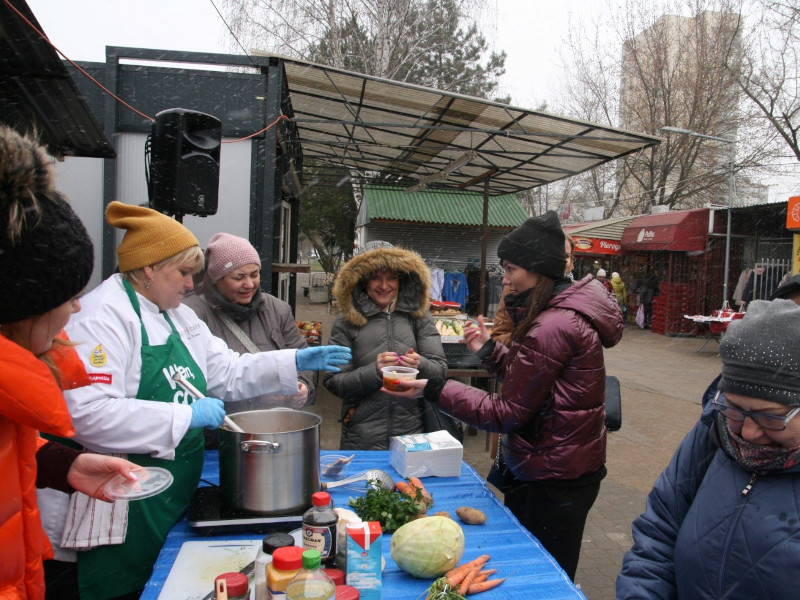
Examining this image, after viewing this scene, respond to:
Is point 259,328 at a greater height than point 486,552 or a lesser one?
greater

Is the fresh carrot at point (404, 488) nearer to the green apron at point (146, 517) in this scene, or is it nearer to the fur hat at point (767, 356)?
the green apron at point (146, 517)

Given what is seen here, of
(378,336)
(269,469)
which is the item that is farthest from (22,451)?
(378,336)

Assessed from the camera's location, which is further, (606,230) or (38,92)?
(606,230)

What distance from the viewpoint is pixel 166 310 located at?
2.09m

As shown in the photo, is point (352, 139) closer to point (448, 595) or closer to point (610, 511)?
point (610, 511)

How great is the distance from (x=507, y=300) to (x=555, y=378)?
1.51 feet

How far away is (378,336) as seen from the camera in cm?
331

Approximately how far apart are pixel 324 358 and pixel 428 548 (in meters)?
1.04

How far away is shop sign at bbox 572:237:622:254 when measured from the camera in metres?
19.4

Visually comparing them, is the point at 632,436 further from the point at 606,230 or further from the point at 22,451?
the point at 606,230

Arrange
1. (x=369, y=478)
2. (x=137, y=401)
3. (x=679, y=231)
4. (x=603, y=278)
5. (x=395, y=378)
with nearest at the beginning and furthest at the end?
(x=137, y=401)
(x=369, y=478)
(x=395, y=378)
(x=679, y=231)
(x=603, y=278)

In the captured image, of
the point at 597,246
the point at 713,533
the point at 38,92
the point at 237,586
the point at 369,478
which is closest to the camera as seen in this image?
the point at 237,586

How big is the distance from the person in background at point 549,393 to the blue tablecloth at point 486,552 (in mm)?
250

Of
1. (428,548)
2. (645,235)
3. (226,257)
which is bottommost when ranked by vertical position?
(428,548)
